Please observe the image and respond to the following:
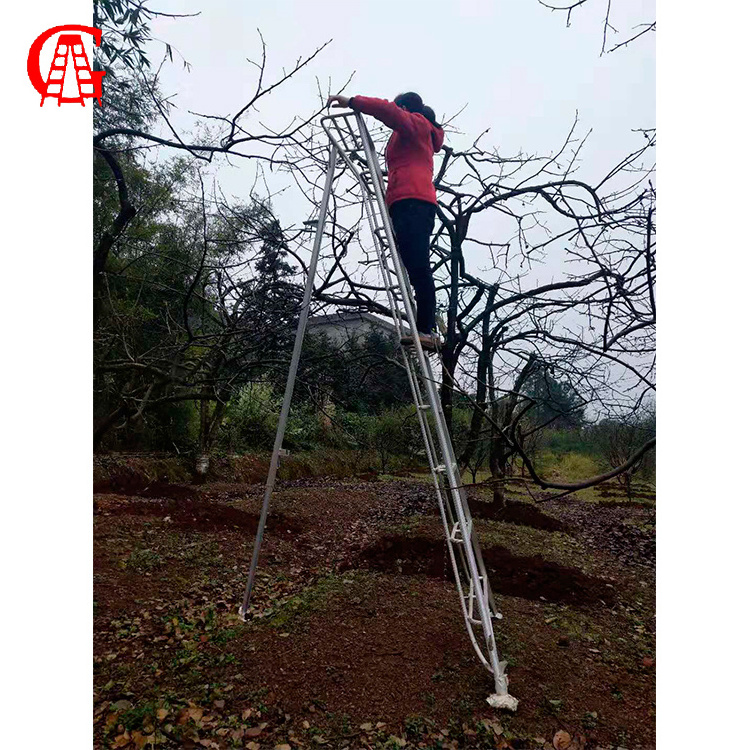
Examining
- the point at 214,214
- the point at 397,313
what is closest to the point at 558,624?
the point at 397,313

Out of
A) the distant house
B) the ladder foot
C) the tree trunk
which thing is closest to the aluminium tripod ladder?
Answer: the ladder foot

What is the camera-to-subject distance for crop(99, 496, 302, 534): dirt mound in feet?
15.7

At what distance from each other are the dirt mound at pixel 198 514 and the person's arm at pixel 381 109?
382 centimetres

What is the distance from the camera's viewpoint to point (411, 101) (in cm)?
273

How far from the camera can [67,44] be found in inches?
66.7

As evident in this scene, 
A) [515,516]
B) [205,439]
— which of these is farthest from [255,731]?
[205,439]

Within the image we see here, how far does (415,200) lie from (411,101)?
0.62 m

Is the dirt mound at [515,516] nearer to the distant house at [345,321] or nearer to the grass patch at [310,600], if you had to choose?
the distant house at [345,321]

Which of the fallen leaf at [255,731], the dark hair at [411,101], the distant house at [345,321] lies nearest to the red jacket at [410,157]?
the dark hair at [411,101]

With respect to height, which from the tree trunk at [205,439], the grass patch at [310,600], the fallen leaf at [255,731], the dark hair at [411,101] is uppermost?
the dark hair at [411,101]

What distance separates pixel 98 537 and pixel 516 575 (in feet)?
10.6

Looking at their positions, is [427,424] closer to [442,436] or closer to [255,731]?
[442,436]

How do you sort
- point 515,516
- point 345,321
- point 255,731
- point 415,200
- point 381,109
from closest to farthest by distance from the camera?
1. point 255,731
2. point 381,109
3. point 415,200
4. point 345,321
5. point 515,516

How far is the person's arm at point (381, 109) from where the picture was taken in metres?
2.38
